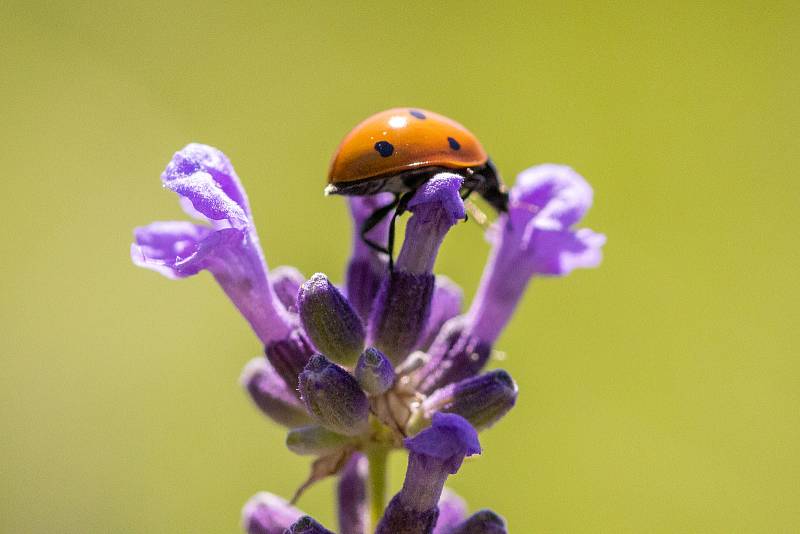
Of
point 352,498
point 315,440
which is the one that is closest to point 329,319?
point 315,440

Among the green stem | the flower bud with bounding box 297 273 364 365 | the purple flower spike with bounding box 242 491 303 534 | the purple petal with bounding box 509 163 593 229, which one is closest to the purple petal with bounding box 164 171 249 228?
the flower bud with bounding box 297 273 364 365

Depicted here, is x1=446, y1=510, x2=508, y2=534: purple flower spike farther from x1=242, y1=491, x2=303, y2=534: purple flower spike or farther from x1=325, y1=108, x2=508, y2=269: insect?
x1=325, y1=108, x2=508, y2=269: insect

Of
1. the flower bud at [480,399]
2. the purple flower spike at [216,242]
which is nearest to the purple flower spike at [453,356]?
the flower bud at [480,399]

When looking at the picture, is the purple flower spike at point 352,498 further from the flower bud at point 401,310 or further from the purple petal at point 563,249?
the purple petal at point 563,249

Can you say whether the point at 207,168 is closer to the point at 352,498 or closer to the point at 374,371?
the point at 374,371

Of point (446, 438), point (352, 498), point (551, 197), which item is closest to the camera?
point (446, 438)
